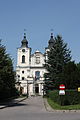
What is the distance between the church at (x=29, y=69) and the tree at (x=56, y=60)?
41107mm

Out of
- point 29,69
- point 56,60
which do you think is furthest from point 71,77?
point 29,69

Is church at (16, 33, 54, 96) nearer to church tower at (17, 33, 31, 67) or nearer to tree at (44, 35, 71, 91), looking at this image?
church tower at (17, 33, 31, 67)

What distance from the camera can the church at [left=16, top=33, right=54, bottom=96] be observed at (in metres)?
104

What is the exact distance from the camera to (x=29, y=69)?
4218 inches

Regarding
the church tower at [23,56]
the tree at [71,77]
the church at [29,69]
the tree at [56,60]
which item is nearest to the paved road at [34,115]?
the tree at [71,77]

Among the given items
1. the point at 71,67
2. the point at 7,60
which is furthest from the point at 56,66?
the point at 7,60

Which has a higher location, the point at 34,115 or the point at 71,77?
the point at 71,77

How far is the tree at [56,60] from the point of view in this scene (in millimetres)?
61094

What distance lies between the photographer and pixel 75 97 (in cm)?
3297

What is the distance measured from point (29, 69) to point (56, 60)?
46.3 metres

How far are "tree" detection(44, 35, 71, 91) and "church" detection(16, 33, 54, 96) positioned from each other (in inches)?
1618

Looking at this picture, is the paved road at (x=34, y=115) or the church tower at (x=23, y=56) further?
the church tower at (x=23, y=56)

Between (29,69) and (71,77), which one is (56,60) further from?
(29,69)

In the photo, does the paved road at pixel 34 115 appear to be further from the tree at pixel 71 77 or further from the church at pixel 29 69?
the church at pixel 29 69
